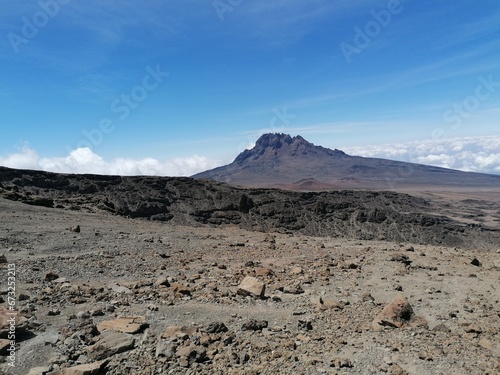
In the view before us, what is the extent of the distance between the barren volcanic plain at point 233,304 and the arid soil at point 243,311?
3cm

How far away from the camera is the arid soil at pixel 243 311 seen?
199 inches

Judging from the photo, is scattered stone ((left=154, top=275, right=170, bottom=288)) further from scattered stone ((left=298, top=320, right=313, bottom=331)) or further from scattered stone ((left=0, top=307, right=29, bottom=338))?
scattered stone ((left=298, top=320, right=313, bottom=331))

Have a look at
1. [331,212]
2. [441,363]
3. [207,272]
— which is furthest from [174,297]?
[331,212]

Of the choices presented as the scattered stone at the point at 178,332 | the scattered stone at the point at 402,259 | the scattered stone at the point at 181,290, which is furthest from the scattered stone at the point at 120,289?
the scattered stone at the point at 402,259

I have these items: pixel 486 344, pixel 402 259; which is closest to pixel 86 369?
pixel 486 344

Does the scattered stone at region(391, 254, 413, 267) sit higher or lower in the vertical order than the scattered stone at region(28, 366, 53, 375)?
lower

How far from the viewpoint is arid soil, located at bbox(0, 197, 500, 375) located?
5.05 metres

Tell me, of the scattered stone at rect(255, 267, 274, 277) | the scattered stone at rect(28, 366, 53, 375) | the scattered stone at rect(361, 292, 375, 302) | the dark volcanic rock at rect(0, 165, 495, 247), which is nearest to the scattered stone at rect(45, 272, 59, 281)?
the scattered stone at rect(28, 366, 53, 375)

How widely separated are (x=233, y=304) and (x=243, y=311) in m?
0.36

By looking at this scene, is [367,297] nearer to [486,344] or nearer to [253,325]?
[486,344]

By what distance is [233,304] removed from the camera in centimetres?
723

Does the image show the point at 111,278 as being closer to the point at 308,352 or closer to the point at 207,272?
the point at 207,272

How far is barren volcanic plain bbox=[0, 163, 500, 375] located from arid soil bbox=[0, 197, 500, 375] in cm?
3

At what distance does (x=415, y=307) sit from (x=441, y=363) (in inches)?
98.7
